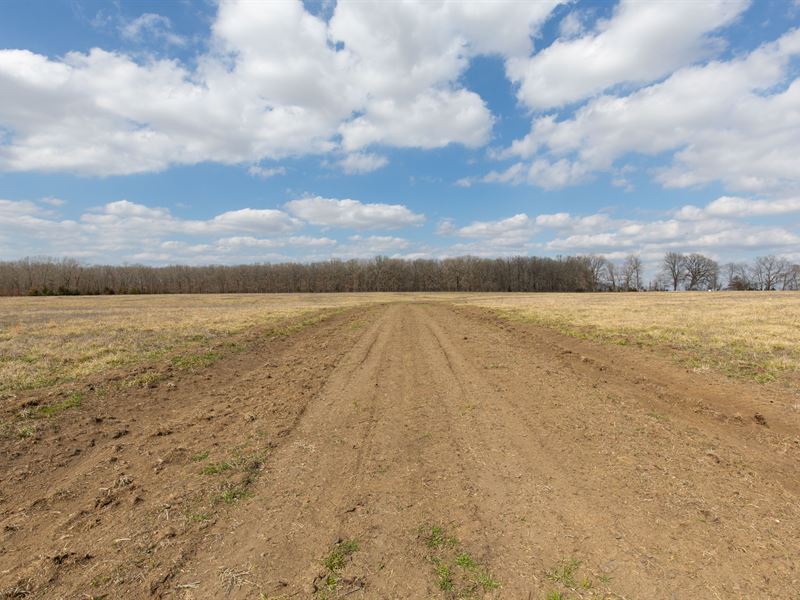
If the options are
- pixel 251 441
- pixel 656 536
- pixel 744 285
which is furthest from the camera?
pixel 744 285

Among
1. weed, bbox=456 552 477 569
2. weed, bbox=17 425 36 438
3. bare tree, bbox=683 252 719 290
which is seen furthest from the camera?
bare tree, bbox=683 252 719 290

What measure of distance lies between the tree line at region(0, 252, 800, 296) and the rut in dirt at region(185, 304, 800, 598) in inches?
4968

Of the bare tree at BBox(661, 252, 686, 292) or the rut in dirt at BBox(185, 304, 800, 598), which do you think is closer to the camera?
the rut in dirt at BBox(185, 304, 800, 598)

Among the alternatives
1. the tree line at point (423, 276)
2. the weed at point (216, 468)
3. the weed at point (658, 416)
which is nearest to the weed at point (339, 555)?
the weed at point (216, 468)

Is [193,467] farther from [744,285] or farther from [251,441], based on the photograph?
[744,285]

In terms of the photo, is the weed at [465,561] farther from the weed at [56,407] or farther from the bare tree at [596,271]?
the bare tree at [596,271]

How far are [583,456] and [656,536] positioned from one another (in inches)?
69.7

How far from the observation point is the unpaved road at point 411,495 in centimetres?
326

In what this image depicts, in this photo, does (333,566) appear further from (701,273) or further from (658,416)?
(701,273)

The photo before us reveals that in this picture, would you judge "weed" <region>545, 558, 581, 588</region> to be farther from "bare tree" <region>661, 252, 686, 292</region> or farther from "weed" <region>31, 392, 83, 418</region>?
"bare tree" <region>661, 252, 686, 292</region>

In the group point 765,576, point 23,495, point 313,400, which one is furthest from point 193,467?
point 765,576

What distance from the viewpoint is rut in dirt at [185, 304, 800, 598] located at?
10.6ft

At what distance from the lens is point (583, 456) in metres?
5.48

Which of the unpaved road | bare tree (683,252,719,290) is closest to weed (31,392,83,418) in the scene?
the unpaved road
